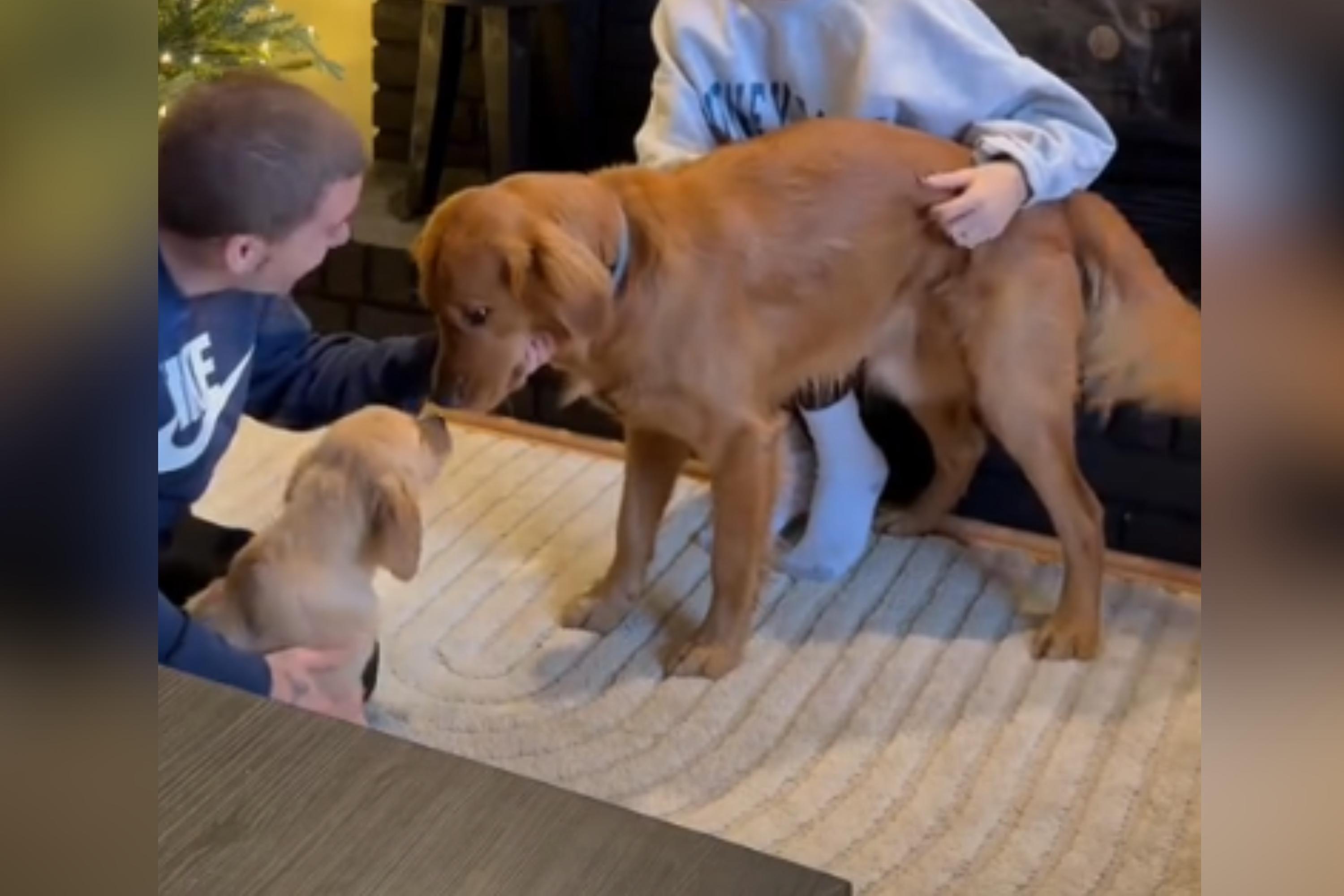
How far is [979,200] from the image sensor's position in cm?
143

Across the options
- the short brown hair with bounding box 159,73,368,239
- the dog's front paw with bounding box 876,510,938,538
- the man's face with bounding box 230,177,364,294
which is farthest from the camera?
the dog's front paw with bounding box 876,510,938,538

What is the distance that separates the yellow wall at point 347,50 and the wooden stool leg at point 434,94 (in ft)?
0.15

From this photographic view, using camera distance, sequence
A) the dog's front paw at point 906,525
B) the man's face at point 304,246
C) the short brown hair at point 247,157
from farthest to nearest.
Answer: the dog's front paw at point 906,525
the man's face at point 304,246
the short brown hair at point 247,157

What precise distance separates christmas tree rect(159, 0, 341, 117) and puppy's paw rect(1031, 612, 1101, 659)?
32.0 inches

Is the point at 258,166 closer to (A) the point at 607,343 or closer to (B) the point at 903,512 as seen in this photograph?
(A) the point at 607,343

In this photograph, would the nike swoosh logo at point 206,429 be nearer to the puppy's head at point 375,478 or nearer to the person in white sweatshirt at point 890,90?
the puppy's head at point 375,478

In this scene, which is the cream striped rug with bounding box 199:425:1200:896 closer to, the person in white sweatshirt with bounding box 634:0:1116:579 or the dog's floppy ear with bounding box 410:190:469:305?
the dog's floppy ear with bounding box 410:190:469:305

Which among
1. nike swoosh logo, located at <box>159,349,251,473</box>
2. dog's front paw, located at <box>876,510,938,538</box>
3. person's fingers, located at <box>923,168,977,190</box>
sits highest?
person's fingers, located at <box>923,168,977,190</box>

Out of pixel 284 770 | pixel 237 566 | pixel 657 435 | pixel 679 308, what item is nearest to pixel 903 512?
pixel 657 435

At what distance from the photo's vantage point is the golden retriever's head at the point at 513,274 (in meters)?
1.33

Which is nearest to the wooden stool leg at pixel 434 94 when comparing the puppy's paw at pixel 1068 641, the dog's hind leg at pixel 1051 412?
the dog's hind leg at pixel 1051 412

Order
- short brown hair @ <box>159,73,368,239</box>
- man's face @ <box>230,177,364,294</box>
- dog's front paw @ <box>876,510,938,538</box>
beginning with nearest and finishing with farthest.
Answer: short brown hair @ <box>159,73,368,239</box>, man's face @ <box>230,177,364,294</box>, dog's front paw @ <box>876,510,938,538</box>

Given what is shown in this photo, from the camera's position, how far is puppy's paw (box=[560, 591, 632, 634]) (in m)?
1.56

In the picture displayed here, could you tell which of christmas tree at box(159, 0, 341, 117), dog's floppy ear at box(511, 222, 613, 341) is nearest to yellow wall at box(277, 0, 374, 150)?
christmas tree at box(159, 0, 341, 117)
